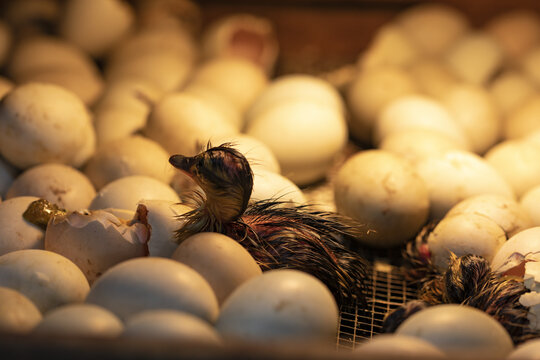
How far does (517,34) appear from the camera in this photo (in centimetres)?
192

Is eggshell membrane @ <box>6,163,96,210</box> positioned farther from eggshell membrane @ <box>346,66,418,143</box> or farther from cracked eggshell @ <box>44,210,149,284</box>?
eggshell membrane @ <box>346,66,418,143</box>

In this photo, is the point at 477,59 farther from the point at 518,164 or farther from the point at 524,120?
the point at 518,164

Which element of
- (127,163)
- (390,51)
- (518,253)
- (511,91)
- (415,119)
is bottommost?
(518,253)

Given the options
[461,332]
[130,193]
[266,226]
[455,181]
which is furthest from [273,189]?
[461,332]

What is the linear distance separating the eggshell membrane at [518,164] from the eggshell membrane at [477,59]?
42cm

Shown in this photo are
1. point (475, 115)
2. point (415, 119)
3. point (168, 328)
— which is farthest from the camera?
point (475, 115)

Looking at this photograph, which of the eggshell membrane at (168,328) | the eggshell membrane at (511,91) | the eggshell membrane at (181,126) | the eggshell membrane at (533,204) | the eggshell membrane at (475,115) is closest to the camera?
the eggshell membrane at (168,328)

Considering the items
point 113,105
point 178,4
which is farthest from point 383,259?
point 178,4

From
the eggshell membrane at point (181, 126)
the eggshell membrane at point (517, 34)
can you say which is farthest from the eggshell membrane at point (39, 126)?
the eggshell membrane at point (517, 34)

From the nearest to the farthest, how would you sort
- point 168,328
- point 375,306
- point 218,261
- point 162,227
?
point 168,328 < point 218,261 < point 162,227 < point 375,306

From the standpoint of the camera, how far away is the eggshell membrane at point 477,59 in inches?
74.0

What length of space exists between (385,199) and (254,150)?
29 cm

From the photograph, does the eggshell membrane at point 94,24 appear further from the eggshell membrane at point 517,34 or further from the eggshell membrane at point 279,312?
the eggshell membrane at point 279,312

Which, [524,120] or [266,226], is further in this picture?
[524,120]
